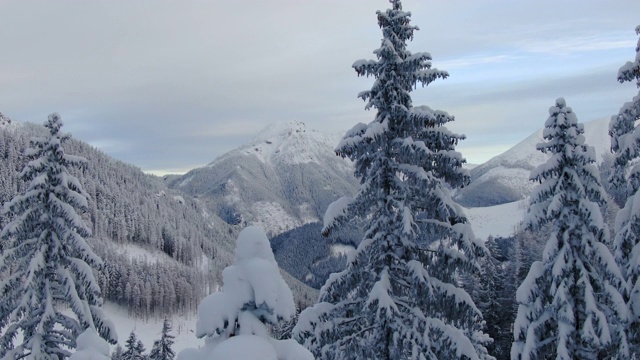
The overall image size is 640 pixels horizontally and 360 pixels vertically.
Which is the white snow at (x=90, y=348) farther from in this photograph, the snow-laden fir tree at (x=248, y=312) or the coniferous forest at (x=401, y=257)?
the snow-laden fir tree at (x=248, y=312)

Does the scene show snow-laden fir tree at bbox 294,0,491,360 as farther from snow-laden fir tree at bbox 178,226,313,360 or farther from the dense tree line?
the dense tree line

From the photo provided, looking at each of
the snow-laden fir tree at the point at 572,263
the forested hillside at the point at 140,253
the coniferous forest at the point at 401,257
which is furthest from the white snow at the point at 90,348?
the forested hillside at the point at 140,253

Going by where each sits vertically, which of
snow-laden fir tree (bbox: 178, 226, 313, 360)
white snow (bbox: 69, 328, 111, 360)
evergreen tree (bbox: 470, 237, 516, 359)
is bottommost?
evergreen tree (bbox: 470, 237, 516, 359)

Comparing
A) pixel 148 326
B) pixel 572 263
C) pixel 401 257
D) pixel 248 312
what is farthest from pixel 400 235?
pixel 148 326

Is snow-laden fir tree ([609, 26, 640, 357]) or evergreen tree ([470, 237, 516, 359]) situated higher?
snow-laden fir tree ([609, 26, 640, 357])

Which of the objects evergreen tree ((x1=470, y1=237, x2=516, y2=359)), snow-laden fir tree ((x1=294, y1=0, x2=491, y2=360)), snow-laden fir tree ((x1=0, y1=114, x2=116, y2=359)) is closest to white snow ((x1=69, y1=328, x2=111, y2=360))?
snow-laden fir tree ((x1=294, y1=0, x2=491, y2=360))

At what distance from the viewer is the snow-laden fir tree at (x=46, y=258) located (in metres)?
15.7

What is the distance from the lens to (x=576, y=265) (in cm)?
1391

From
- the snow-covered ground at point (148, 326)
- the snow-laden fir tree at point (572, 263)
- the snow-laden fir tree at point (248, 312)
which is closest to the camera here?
the snow-laden fir tree at point (248, 312)

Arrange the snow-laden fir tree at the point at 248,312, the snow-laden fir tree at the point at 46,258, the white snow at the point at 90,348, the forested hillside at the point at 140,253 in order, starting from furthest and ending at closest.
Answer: the forested hillside at the point at 140,253 → the snow-laden fir tree at the point at 46,258 → the white snow at the point at 90,348 → the snow-laden fir tree at the point at 248,312

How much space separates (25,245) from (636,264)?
670 inches

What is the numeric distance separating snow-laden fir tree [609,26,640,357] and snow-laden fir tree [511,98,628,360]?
0.66m

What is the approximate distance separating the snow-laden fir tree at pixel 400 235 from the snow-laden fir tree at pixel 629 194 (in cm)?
517

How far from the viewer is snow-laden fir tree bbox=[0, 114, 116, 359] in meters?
15.7
